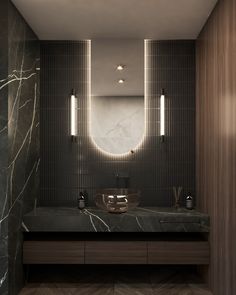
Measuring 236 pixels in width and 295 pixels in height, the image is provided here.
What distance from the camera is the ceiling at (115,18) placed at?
312 centimetres

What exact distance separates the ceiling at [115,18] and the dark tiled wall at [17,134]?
210mm

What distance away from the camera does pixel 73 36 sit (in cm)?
392

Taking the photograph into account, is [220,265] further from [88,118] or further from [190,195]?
[88,118]

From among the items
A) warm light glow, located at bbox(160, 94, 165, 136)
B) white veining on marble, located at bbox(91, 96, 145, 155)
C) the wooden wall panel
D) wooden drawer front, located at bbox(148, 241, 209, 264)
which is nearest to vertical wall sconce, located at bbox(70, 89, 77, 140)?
white veining on marble, located at bbox(91, 96, 145, 155)

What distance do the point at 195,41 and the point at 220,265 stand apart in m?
2.46

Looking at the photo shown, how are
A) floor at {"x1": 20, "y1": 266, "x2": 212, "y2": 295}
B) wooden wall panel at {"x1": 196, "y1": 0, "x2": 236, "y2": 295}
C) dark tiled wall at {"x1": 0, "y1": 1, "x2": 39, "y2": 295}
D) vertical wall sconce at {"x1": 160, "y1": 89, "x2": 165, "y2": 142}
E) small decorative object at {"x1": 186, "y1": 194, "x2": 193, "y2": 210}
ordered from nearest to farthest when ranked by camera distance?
1. wooden wall panel at {"x1": 196, "y1": 0, "x2": 236, "y2": 295}
2. dark tiled wall at {"x1": 0, "y1": 1, "x2": 39, "y2": 295}
3. floor at {"x1": 20, "y1": 266, "x2": 212, "y2": 295}
4. small decorative object at {"x1": 186, "y1": 194, "x2": 193, "y2": 210}
5. vertical wall sconce at {"x1": 160, "y1": 89, "x2": 165, "y2": 142}

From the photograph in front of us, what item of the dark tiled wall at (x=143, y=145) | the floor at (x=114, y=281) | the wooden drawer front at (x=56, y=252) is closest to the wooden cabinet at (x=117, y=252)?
the wooden drawer front at (x=56, y=252)

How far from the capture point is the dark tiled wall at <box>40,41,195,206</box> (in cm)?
402

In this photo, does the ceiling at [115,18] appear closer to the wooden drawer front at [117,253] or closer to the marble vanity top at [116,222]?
the marble vanity top at [116,222]

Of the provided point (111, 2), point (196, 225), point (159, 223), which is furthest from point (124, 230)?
point (111, 2)

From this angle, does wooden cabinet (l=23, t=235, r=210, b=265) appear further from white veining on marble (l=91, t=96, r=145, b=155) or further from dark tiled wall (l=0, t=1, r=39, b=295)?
white veining on marble (l=91, t=96, r=145, b=155)

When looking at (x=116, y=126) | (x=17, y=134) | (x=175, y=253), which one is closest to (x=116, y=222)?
(x=175, y=253)

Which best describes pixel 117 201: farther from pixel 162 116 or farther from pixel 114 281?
pixel 162 116

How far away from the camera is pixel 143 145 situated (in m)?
4.03
